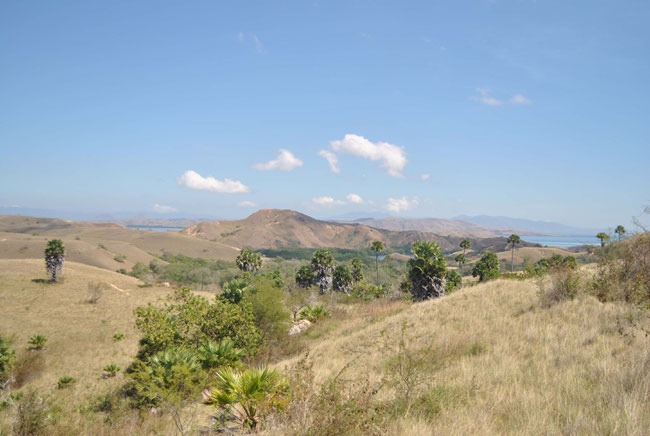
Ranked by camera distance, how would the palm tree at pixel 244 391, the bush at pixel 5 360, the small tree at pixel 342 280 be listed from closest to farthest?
→ the palm tree at pixel 244 391, the bush at pixel 5 360, the small tree at pixel 342 280

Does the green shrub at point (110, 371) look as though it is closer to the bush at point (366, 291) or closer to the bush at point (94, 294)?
the bush at point (94, 294)

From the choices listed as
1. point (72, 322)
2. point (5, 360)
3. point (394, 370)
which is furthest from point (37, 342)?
point (394, 370)

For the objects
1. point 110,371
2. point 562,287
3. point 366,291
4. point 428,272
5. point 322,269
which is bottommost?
point 110,371

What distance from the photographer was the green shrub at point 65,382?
22.5 meters

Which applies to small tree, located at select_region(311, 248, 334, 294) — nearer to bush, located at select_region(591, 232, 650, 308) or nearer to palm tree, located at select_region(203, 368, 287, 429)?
bush, located at select_region(591, 232, 650, 308)

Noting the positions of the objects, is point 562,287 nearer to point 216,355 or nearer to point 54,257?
point 216,355

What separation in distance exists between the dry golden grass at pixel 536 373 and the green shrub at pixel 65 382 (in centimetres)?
2232

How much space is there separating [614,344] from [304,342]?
15293 mm

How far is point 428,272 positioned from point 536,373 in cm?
2600

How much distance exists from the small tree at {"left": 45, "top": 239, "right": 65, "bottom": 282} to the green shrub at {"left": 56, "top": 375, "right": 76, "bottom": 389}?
3183 cm

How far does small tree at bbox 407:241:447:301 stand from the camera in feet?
101

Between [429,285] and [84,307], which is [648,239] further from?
[84,307]

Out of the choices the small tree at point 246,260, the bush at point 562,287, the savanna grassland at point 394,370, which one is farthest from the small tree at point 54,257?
the bush at point 562,287

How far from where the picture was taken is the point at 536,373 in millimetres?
5895
